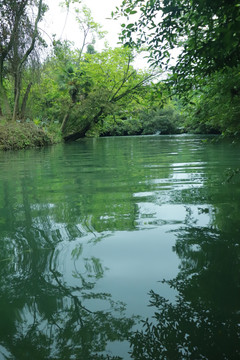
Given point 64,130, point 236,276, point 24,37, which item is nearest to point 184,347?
point 236,276

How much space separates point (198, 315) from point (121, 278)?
0.51 metres

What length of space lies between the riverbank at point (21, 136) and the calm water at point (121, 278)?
1131 cm

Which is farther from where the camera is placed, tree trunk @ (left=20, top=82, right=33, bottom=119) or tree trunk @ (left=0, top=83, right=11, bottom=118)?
tree trunk @ (left=0, top=83, right=11, bottom=118)

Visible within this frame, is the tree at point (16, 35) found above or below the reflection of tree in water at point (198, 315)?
above

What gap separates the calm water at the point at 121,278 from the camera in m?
1.25

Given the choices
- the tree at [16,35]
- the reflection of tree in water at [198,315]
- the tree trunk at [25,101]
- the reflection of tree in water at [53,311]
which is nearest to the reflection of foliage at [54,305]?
the reflection of tree in water at [53,311]

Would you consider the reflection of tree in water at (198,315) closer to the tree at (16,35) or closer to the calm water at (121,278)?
the calm water at (121,278)

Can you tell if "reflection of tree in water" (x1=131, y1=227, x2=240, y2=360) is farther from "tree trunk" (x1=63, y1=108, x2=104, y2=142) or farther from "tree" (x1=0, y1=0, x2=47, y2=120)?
"tree trunk" (x1=63, y1=108, x2=104, y2=142)

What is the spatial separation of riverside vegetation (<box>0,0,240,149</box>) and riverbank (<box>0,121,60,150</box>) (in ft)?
0.15

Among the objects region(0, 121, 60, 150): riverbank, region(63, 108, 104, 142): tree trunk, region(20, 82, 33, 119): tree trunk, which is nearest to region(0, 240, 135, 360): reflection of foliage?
region(0, 121, 60, 150): riverbank

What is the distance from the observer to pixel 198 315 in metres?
1.39

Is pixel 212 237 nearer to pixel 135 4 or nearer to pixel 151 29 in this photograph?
pixel 151 29

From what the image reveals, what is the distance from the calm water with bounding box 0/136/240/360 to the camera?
1245mm

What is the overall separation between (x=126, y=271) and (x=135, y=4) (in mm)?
3288
